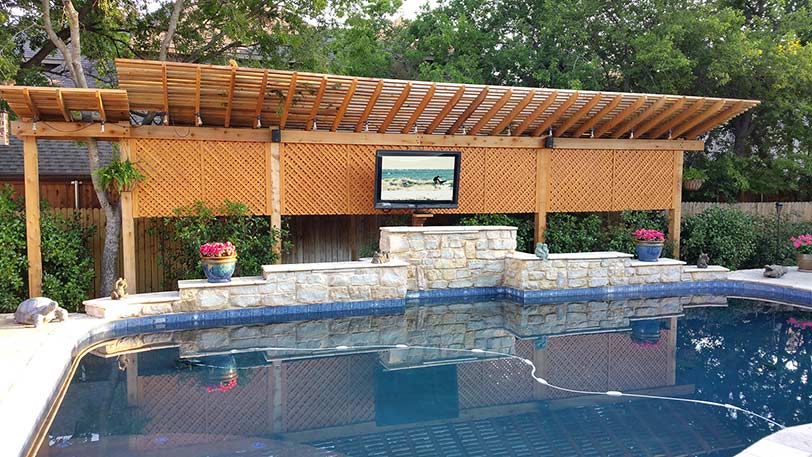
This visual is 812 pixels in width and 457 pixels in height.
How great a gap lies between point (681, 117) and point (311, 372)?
340 inches

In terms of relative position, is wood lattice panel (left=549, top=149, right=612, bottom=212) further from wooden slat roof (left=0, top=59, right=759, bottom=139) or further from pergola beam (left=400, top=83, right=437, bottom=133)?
pergola beam (left=400, top=83, right=437, bottom=133)

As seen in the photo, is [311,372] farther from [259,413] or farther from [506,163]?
[506,163]

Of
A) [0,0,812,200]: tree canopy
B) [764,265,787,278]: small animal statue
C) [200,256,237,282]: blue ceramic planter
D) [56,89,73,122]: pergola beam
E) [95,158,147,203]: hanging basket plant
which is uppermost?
[0,0,812,200]: tree canopy

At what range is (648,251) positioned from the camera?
1111 cm

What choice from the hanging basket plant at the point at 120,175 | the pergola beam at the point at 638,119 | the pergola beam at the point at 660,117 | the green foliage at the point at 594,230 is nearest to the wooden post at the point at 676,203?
the green foliage at the point at 594,230

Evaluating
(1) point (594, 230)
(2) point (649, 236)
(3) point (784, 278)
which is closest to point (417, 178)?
(1) point (594, 230)

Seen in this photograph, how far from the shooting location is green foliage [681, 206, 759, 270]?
→ 12.4 m

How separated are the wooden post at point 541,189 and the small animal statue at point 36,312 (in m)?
7.73

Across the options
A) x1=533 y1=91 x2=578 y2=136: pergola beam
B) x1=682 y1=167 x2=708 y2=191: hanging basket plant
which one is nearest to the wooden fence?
x1=682 y1=167 x2=708 y2=191: hanging basket plant

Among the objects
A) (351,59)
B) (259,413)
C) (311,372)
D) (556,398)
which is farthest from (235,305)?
(351,59)

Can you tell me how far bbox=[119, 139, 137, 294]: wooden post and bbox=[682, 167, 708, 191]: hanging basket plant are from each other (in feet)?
34.6

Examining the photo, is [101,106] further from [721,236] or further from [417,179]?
[721,236]

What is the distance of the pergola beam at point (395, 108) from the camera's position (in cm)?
940

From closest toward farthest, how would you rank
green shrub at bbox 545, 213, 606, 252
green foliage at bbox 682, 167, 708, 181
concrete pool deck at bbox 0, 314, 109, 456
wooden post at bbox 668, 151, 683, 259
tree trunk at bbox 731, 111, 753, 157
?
concrete pool deck at bbox 0, 314, 109, 456 → green shrub at bbox 545, 213, 606, 252 → wooden post at bbox 668, 151, 683, 259 → green foliage at bbox 682, 167, 708, 181 → tree trunk at bbox 731, 111, 753, 157
